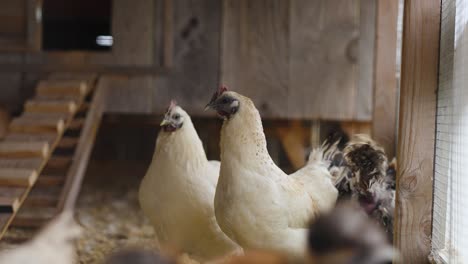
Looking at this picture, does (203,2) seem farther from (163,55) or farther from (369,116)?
(369,116)

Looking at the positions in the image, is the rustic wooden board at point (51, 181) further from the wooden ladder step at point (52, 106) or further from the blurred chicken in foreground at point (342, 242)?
the blurred chicken in foreground at point (342, 242)

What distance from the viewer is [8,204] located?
10.3 ft

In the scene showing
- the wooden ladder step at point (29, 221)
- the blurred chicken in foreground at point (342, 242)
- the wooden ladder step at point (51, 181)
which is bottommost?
the wooden ladder step at point (29, 221)

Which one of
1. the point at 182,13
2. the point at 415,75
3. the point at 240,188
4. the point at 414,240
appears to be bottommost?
the point at 414,240

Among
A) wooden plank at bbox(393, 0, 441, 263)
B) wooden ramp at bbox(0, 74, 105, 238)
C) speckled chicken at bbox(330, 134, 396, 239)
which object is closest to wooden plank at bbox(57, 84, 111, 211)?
wooden ramp at bbox(0, 74, 105, 238)

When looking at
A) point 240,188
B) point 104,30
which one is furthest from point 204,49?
point 104,30

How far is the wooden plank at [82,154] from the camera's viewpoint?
154 inches

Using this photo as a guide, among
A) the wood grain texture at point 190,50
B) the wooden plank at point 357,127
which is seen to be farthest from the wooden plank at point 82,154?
the wooden plank at point 357,127

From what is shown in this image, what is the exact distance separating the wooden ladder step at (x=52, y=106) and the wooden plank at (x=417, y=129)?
2.55 metres

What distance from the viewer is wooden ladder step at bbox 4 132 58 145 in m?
3.78

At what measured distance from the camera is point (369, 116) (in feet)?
15.8

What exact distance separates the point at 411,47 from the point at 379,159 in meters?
0.95

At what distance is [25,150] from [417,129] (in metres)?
2.38

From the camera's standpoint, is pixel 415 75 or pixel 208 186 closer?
pixel 415 75
